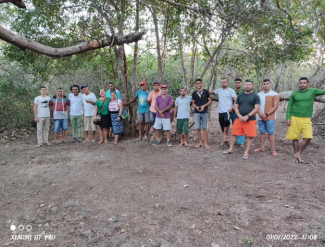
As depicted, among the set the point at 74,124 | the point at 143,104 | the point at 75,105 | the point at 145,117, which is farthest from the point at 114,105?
the point at 74,124

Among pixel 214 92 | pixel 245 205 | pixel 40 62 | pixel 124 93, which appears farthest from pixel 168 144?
pixel 40 62

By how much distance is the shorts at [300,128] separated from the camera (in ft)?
15.5

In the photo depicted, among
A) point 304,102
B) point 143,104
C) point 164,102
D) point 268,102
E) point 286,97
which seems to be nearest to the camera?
point 304,102

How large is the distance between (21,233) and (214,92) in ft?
16.9

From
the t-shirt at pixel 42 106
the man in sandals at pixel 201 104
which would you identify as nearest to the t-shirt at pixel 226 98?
the man in sandals at pixel 201 104

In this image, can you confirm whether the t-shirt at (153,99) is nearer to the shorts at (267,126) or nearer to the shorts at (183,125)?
the shorts at (183,125)

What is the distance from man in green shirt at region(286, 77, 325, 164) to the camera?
472 cm

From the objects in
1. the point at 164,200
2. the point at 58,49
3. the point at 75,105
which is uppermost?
the point at 58,49

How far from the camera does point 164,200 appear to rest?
3207 millimetres

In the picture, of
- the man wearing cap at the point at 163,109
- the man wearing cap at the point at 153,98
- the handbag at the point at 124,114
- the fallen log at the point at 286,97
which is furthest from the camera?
the handbag at the point at 124,114

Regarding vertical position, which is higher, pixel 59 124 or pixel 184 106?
pixel 184 106

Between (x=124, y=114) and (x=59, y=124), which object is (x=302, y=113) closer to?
(x=124, y=114)

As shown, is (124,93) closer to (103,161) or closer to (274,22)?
(103,161)

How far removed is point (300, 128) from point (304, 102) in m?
0.55
